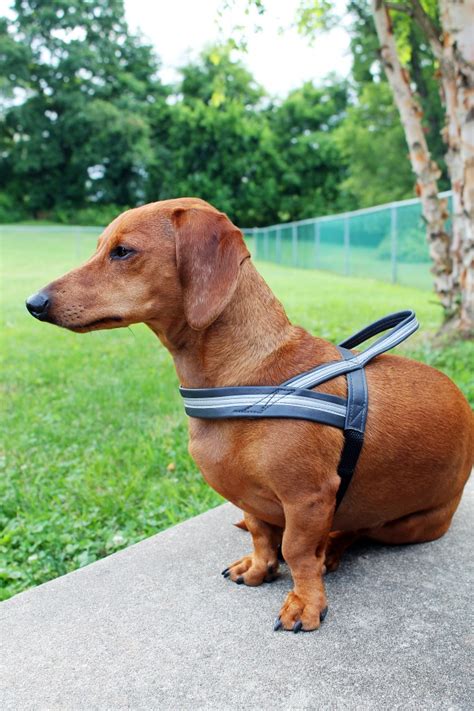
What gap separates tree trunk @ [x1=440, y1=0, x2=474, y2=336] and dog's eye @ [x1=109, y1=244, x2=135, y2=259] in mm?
4636

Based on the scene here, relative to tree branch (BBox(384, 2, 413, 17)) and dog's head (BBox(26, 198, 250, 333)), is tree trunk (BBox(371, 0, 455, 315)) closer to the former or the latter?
tree branch (BBox(384, 2, 413, 17))

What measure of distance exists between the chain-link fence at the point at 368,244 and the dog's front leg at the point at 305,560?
36.9ft

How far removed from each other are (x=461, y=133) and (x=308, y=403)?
15.6 ft

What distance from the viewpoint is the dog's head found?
1972mm

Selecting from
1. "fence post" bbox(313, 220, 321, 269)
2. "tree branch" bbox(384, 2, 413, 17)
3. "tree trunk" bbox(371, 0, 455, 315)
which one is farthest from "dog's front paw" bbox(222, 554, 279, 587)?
"fence post" bbox(313, 220, 321, 269)

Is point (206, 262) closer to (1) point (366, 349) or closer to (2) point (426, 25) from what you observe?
(1) point (366, 349)

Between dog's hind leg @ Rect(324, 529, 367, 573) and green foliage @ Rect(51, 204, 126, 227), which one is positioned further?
green foliage @ Rect(51, 204, 126, 227)

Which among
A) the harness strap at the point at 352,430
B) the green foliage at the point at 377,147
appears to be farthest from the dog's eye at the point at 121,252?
the green foliage at the point at 377,147

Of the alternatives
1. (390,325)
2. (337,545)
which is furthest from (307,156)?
(337,545)

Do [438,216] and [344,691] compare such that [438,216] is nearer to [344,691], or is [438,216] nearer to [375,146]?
[344,691]

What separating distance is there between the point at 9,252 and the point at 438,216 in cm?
2061

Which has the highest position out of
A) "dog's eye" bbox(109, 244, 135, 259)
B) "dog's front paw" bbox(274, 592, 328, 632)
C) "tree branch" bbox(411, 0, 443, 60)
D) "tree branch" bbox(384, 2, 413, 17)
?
"tree branch" bbox(384, 2, 413, 17)

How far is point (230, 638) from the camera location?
6.41ft

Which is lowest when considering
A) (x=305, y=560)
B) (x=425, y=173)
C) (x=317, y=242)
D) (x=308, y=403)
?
(x=317, y=242)
